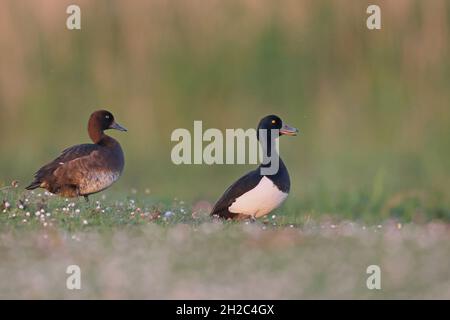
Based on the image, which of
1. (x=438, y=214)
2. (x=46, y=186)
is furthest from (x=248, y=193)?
(x=438, y=214)

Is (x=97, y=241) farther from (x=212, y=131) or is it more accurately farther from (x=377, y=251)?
(x=212, y=131)

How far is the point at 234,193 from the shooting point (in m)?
11.7

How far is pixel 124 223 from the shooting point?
10.8 meters

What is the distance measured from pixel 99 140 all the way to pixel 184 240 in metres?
3.55

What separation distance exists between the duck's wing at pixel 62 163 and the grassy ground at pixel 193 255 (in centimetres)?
59

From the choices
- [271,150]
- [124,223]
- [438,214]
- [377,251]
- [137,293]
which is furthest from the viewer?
[438,214]

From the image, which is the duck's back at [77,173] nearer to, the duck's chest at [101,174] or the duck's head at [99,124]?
the duck's chest at [101,174]

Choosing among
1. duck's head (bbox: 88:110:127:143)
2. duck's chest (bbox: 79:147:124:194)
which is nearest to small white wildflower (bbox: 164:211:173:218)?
duck's chest (bbox: 79:147:124:194)

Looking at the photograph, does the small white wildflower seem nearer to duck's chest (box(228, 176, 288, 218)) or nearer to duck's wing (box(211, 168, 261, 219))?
duck's wing (box(211, 168, 261, 219))

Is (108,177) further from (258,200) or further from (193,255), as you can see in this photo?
(193,255)

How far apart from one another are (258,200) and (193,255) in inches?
89.7

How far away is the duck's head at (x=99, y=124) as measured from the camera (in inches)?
Result: 517

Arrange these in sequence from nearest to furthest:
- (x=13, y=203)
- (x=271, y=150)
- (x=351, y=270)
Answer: (x=351, y=270)
(x=13, y=203)
(x=271, y=150)

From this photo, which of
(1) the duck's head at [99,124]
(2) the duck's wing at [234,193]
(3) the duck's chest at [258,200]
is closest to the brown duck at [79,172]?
(1) the duck's head at [99,124]
